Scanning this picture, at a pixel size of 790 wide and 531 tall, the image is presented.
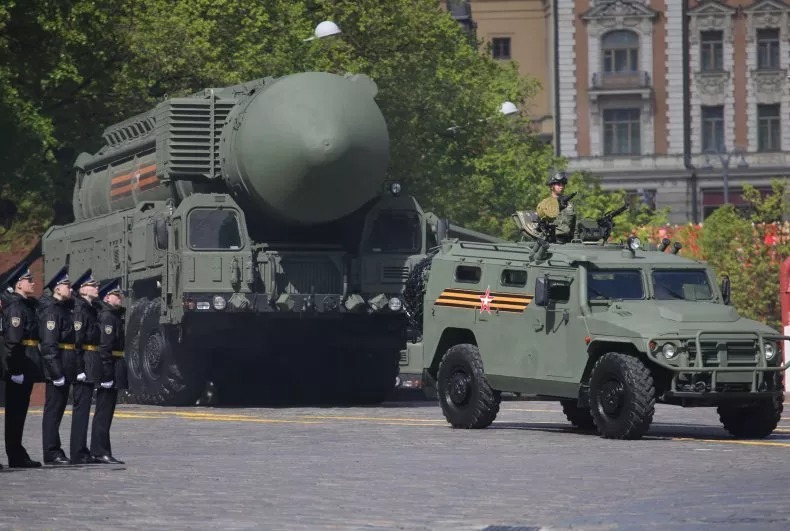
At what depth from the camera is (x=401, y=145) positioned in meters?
49.3

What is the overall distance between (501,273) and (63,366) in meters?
6.48

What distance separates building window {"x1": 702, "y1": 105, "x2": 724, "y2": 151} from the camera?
341 feet

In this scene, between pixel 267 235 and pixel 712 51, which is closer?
pixel 267 235

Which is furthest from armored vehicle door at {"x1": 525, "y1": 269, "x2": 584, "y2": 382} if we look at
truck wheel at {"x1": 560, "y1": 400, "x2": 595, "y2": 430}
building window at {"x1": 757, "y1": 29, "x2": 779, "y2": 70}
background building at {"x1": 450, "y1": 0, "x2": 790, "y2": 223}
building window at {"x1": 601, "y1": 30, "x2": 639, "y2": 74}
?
building window at {"x1": 757, "y1": 29, "x2": 779, "y2": 70}

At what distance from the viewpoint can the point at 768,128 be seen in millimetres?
104562

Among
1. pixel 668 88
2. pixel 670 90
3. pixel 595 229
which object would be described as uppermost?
pixel 668 88

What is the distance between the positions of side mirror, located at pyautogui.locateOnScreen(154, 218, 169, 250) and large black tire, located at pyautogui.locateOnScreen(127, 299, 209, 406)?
1.02m

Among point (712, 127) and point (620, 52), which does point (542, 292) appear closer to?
point (620, 52)

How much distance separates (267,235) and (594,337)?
9.42 metres

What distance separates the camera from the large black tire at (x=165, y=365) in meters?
32.4

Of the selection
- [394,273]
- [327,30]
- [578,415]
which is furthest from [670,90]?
[578,415]

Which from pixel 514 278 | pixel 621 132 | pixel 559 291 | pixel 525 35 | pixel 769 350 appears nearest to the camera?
pixel 769 350

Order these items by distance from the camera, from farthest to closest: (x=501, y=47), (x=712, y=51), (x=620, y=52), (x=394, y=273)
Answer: (x=501, y=47)
(x=712, y=51)
(x=620, y=52)
(x=394, y=273)

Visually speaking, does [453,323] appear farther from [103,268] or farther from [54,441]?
[103,268]
